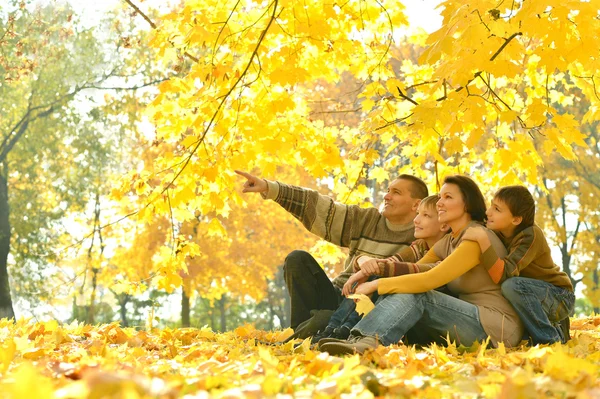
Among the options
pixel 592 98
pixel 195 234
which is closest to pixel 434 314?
pixel 592 98

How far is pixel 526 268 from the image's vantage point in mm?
3605

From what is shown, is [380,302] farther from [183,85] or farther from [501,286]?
[183,85]

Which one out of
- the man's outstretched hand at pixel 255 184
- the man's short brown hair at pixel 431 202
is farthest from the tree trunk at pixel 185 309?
the man's short brown hair at pixel 431 202

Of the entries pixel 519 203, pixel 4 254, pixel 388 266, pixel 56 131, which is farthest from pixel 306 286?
pixel 56 131

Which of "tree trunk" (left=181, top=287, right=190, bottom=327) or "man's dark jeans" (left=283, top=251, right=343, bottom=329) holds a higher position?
"man's dark jeans" (left=283, top=251, right=343, bottom=329)

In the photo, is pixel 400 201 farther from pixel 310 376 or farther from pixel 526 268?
pixel 310 376

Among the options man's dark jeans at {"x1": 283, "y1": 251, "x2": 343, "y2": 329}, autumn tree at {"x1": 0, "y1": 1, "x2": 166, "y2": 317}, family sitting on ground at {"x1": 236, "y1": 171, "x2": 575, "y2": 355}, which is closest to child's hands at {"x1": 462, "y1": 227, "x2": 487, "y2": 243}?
family sitting on ground at {"x1": 236, "y1": 171, "x2": 575, "y2": 355}

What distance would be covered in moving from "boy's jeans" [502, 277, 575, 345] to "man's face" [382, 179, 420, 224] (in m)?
1.13

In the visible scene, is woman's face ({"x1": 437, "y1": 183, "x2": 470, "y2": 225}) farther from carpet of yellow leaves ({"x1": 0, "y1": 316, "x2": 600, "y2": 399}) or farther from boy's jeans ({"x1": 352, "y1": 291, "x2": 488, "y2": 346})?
carpet of yellow leaves ({"x1": 0, "y1": 316, "x2": 600, "y2": 399})

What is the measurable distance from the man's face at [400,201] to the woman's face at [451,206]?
73cm

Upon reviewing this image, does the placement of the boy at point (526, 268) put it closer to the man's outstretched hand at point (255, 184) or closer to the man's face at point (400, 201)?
the man's face at point (400, 201)

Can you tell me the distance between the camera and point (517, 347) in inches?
134

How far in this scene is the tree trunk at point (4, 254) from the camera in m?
12.8

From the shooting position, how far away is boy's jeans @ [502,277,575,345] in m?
3.34
